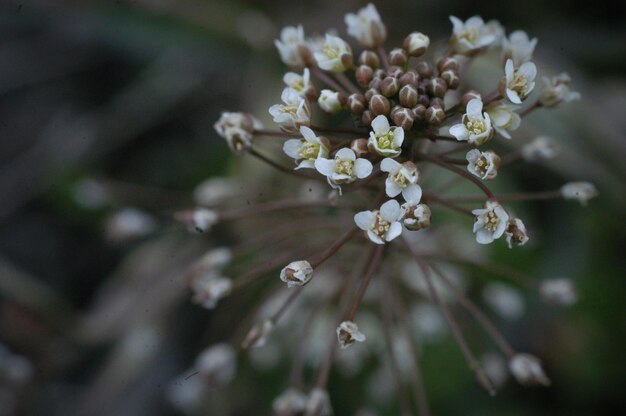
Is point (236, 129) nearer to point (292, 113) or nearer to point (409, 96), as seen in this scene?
point (292, 113)

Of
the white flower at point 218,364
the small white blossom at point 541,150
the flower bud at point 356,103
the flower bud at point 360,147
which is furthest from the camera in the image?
the white flower at point 218,364

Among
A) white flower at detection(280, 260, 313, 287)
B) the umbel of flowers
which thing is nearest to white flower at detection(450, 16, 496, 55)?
the umbel of flowers

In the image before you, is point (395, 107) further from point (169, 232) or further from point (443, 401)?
point (169, 232)

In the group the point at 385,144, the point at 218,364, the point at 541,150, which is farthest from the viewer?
the point at 218,364

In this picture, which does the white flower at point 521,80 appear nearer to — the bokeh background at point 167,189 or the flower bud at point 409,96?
the flower bud at point 409,96

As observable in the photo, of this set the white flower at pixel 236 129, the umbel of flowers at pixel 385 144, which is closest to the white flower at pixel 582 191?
the umbel of flowers at pixel 385 144

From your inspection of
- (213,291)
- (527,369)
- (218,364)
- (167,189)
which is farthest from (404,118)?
(167,189)
